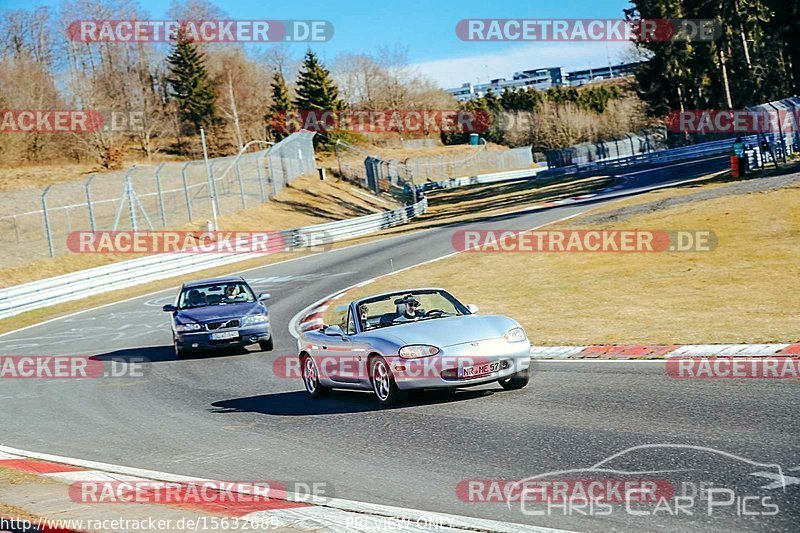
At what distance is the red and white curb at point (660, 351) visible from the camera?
11406 millimetres

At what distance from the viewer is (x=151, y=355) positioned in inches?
741

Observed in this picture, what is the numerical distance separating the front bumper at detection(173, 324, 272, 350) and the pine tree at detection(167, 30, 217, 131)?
7979cm

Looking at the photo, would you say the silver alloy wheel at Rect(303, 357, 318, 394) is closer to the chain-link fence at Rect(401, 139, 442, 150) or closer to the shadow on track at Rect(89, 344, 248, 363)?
the shadow on track at Rect(89, 344, 248, 363)

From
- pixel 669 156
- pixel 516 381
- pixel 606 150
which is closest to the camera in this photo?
pixel 516 381

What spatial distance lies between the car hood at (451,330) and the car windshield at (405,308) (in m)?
0.27

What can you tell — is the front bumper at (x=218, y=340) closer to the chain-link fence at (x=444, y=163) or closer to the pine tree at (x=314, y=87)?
the chain-link fence at (x=444, y=163)

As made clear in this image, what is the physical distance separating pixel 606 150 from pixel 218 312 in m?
86.5

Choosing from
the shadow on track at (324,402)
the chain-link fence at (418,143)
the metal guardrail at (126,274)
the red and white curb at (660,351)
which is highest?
the chain-link fence at (418,143)

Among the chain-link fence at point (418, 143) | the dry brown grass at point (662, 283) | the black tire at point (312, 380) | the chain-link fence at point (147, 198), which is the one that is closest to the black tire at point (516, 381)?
the black tire at point (312, 380)

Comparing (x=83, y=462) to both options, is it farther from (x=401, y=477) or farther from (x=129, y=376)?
(x=129, y=376)

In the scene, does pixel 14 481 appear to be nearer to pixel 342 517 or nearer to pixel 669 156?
pixel 342 517

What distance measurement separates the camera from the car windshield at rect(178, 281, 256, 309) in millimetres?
18438

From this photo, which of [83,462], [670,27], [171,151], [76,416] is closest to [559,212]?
[76,416]

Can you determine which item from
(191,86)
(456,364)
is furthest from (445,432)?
(191,86)
